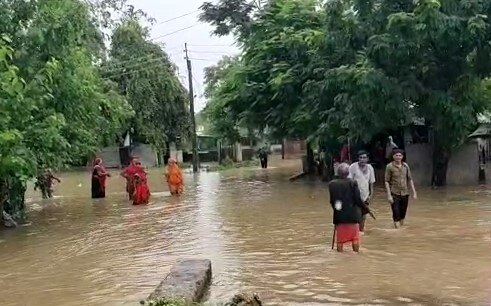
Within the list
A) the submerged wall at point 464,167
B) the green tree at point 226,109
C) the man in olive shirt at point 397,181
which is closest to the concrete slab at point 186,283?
the man in olive shirt at point 397,181

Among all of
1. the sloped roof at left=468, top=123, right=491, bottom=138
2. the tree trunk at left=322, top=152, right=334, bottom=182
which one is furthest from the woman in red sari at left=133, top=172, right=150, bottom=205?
the sloped roof at left=468, top=123, right=491, bottom=138

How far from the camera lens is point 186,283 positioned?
7.58 metres

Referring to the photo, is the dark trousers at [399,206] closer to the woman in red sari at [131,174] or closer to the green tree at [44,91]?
the green tree at [44,91]

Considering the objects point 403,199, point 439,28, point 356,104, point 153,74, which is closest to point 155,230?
point 403,199

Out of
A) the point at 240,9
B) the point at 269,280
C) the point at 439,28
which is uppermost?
the point at 240,9

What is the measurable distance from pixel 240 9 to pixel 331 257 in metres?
26.6

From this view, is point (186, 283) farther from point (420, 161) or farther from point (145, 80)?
point (145, 80)

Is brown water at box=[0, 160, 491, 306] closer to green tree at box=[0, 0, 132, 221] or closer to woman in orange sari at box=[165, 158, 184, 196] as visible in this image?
green tree at box=[0, 0, 132, 221]

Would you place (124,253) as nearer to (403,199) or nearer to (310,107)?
(403,199)

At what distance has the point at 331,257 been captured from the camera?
33.4 ft

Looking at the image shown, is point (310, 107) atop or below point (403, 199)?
atop

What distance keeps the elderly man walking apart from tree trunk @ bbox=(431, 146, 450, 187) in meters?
11.8

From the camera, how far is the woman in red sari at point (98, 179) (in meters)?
22.2

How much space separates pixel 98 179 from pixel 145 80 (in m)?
19.9
